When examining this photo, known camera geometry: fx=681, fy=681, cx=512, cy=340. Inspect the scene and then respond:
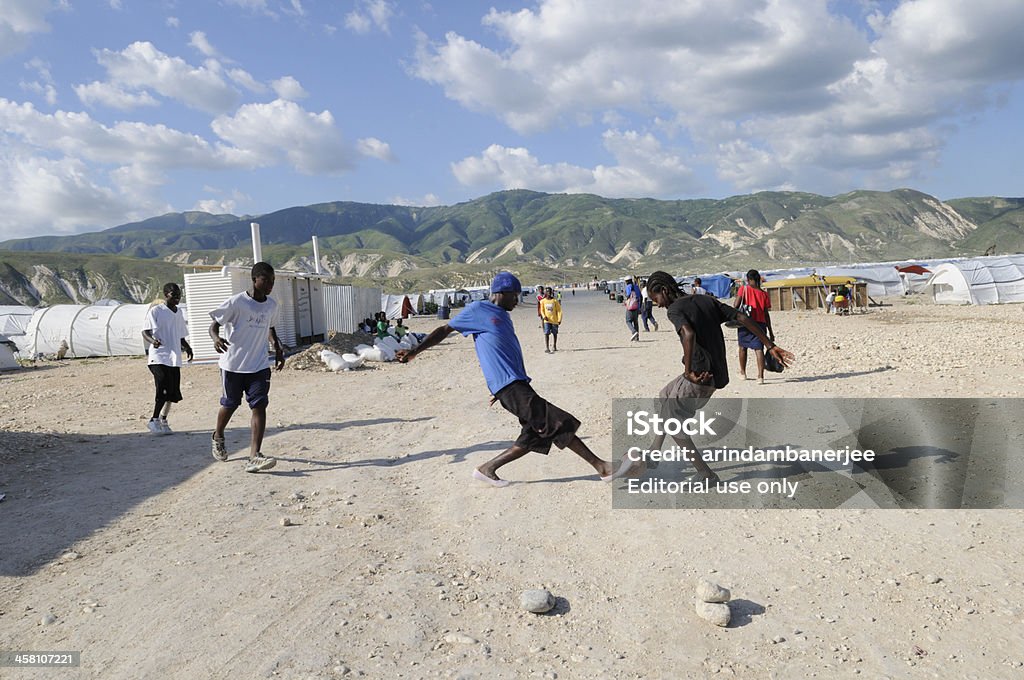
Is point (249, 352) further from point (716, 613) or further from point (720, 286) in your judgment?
point (720, 286)

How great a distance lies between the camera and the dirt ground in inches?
116

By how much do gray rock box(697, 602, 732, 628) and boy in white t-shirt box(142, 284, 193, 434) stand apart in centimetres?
680

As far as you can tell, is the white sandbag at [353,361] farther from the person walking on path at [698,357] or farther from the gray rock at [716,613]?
the gray rock at [716,613]

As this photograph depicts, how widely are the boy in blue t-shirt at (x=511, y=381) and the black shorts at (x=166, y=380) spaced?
4174 mm

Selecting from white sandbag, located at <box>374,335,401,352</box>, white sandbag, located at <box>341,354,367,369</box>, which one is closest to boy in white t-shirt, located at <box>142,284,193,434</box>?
white sandbag, located at <box>341,354,367,369</box>

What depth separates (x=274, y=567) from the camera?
4000 millimetres

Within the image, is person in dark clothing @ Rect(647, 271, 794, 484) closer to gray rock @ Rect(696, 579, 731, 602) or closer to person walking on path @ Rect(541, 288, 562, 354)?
gray rock @ Rect(696, 579, 731, 602)

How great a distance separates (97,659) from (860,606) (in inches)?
139

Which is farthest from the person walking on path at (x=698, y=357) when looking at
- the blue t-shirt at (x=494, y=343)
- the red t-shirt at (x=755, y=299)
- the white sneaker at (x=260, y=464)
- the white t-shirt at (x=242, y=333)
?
the red t-shirt at (x=755, y=299)

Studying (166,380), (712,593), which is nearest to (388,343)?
(166,380)

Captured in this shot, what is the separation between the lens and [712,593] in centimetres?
327

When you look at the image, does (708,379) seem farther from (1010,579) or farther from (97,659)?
(97,659)

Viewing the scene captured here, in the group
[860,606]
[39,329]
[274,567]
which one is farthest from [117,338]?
[860,606]

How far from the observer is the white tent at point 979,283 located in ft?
110
